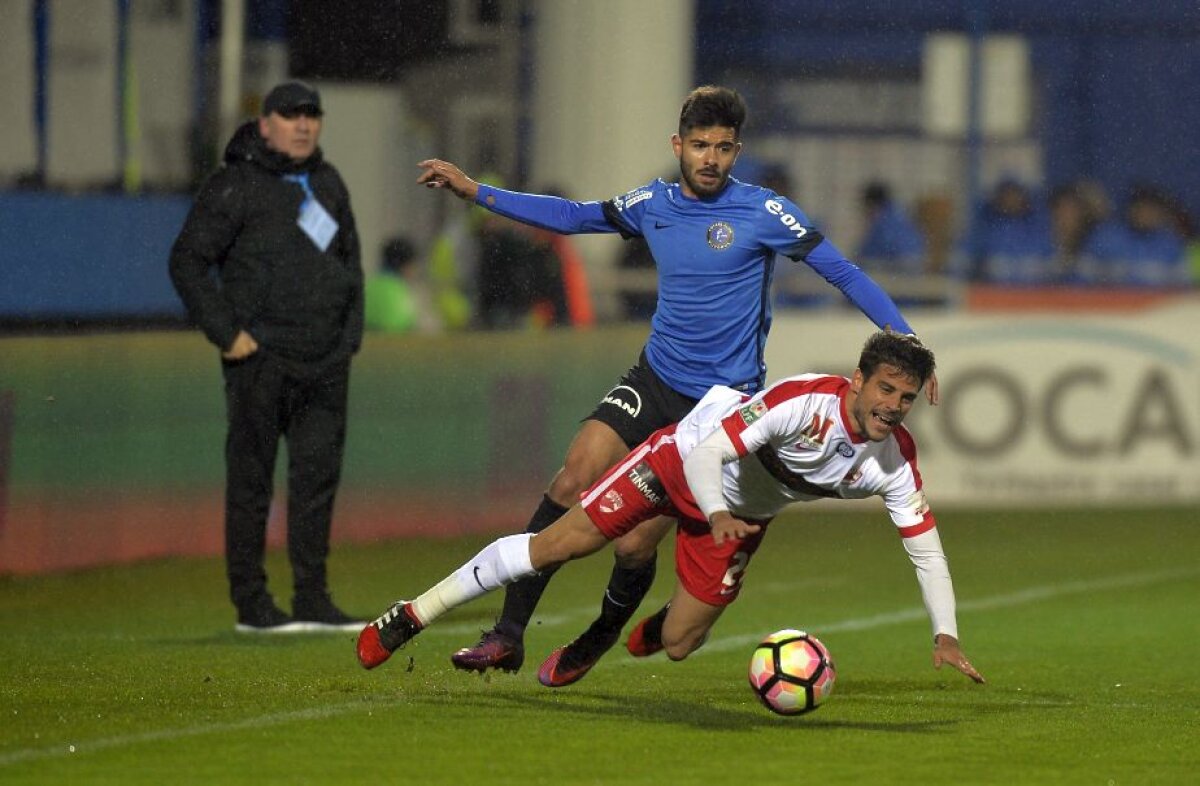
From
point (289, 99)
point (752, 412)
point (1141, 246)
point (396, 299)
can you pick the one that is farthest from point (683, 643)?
point (1141, 246)

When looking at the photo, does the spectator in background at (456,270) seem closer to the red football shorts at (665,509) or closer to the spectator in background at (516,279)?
the spectator in background at (516,279)

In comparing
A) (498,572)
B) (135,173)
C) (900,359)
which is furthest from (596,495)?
(135,173)

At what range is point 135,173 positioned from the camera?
1309 cm

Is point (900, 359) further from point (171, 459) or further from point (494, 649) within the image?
point (171, 459)

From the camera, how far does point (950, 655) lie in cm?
704

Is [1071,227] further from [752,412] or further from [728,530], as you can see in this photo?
[728,530]

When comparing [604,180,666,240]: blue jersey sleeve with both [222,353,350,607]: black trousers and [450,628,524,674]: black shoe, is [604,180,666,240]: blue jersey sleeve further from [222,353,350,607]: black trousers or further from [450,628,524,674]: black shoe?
[222,353,350,607]: black trousers

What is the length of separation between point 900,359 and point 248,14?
309 inches

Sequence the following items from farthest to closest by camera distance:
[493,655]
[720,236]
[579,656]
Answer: [720,236] → [579,656] → [493,655]

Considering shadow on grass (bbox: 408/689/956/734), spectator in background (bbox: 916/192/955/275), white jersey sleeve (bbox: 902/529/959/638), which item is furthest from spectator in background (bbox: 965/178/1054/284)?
white jersey sleeve (bbox: 902/529/959/638)

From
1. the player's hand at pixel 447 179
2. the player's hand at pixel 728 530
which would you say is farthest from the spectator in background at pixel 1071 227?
the player's hand at pixel 728 530

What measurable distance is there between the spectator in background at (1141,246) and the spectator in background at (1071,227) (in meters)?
0.09

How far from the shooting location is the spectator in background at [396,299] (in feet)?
47.5

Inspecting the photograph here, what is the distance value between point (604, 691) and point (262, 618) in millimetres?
2287
